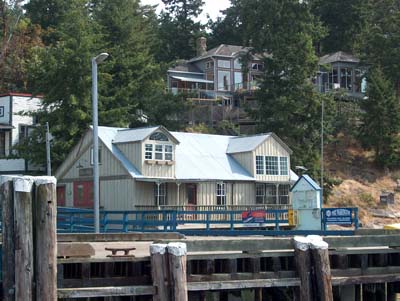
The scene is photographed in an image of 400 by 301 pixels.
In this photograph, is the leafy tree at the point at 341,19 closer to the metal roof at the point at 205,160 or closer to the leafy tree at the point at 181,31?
the leafy tree at the point at 181,31

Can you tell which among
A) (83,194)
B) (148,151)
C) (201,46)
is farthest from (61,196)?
(201,46)

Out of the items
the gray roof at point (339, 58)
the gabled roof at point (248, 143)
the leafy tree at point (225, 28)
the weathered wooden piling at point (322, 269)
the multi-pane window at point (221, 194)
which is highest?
the leafy tree at point (225, 28)

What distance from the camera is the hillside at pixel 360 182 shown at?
58.3 meters

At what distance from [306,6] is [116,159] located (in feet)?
107

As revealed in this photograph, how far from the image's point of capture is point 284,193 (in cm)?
5019

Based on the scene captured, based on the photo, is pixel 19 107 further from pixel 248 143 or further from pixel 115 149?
pixel 248 143

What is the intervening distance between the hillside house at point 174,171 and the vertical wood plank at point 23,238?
91.9 feet

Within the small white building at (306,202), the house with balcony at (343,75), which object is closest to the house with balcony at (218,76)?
the house with balcony at (343,75)

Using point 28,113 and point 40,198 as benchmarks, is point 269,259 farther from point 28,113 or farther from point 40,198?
point 28,113

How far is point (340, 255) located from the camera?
16891 millimetres

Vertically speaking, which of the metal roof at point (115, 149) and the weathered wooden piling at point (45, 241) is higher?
the metal roof at point (115, 149)

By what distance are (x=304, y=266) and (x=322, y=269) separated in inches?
15.4

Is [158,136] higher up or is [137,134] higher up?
[137,134]

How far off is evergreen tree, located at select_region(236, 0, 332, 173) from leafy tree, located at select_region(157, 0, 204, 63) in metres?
31.2
